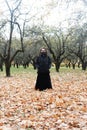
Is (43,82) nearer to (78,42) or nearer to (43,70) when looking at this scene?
(43,70)

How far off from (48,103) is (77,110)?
6.08 feet

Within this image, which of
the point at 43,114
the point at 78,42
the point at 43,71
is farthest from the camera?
the point at 78,42

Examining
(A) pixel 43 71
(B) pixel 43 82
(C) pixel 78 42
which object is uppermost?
(C) pixel 78 42

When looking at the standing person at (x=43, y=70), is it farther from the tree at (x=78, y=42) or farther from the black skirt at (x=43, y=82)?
the tree at (x=78, y=42)

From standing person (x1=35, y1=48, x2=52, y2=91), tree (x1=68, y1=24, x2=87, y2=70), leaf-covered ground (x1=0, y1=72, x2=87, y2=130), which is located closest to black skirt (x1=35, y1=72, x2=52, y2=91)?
standing person (x1=35, y1=48, x2=52, y2=91)

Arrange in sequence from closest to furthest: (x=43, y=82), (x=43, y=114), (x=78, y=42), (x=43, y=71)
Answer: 1. (x=43, y=114)
2. (x=43, y=82)
3. (x=43, y=71)
4. (x=78, y=42)

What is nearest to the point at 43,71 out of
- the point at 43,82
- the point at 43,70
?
the point at 43,70

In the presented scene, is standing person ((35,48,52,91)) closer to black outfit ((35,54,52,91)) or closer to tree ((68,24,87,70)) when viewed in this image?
black outfit ((35,54,52,91))

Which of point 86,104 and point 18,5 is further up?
point 18,5

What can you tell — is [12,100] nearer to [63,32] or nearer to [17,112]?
[17,112]

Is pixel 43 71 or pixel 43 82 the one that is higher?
pixel 43 71

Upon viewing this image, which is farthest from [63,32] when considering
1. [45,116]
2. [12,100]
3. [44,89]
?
[45,116]

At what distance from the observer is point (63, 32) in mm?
52156

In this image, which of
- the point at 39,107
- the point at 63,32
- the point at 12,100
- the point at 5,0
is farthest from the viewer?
the point at 63,32
